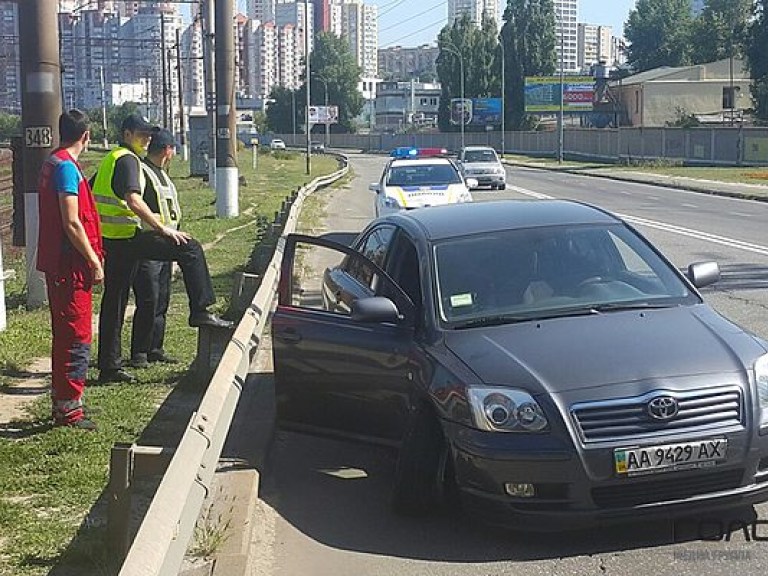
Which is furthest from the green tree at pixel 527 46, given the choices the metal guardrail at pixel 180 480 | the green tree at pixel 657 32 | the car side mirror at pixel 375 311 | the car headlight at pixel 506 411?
the car headlight at pixel 506 411

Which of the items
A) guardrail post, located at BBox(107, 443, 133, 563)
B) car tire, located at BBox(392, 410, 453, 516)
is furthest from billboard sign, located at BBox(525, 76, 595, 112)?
guardrail post, located at BBox(107, 443, 133, 563)

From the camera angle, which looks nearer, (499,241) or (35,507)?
(35,507)

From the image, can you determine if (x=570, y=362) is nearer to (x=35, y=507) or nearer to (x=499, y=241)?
(x=499, y=241)

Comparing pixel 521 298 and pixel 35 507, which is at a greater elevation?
pixel 521 298

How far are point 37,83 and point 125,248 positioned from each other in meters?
3.71

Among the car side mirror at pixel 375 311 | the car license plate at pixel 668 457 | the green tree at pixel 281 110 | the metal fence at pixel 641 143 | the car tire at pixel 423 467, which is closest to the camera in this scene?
the car license plate at pixel 668 457

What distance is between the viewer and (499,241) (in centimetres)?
701

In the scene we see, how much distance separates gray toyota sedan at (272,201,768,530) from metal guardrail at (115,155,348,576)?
763 millimetres

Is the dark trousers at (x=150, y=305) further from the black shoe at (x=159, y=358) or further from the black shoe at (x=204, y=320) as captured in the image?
the black shoe at (x=204, y=320)

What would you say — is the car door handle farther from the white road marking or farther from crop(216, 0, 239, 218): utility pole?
crop(216, 0, 239, 218): utility pole

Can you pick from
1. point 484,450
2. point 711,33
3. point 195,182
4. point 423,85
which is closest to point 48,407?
point 484,450

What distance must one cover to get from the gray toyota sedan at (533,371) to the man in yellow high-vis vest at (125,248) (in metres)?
1.29

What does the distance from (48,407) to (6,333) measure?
2.92 metres

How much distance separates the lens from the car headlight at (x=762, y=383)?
18.1 ft
